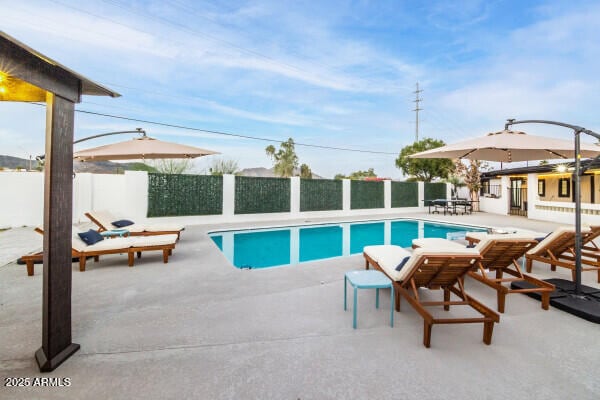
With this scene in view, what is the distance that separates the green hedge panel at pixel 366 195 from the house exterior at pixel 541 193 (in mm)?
7026

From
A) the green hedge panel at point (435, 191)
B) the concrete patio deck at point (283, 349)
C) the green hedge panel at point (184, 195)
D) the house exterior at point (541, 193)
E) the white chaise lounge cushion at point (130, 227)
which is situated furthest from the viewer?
the green hedge panel at point (435, 191)

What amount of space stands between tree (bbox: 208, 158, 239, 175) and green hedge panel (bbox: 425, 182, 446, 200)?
13.2 m

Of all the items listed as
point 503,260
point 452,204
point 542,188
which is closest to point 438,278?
point 503,260

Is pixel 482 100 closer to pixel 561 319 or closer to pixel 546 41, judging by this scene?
pixel 546 41

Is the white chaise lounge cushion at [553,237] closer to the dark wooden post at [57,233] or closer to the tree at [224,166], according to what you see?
the dark wooden post at [57,233]

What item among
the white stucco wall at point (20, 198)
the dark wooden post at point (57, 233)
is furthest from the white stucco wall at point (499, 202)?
the white stucco wall at point (20, 198)

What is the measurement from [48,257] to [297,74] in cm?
2210

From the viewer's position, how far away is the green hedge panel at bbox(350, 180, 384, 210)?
51.1 ft

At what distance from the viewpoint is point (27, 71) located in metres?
1.96

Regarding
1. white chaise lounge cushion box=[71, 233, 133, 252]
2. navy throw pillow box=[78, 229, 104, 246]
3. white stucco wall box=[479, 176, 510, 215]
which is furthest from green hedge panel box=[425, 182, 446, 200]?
navy throw pillow box=[78, 229, 104, 246]

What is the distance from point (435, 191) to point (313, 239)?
12.3 m

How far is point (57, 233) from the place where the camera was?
7.43ft

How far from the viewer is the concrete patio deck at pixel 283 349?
2008 millimetres

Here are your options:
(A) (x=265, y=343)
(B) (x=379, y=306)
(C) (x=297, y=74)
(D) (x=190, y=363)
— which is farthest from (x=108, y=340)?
(C) (x=297, y=74)
